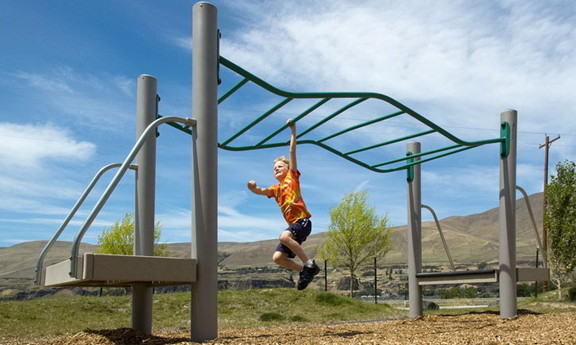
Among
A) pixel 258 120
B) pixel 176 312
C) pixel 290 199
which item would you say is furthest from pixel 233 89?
pixel 176 312

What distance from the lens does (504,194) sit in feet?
31.6

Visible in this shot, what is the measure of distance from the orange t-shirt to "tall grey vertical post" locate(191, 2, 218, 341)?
74cm

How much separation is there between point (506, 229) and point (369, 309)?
682cm

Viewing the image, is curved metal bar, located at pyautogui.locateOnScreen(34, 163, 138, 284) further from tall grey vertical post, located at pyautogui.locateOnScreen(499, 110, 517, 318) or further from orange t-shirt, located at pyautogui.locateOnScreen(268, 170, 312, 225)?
tall grey vertical post, located at pyautogui.locateOnScreen(499, 110, 517, 318)

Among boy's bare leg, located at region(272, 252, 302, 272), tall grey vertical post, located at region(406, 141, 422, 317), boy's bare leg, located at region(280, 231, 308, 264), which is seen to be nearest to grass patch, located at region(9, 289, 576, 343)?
tall grey vertical post, located at region(406, 141, 422, 317)

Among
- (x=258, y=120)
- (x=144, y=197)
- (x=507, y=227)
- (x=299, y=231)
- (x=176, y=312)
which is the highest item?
(x=258, y=120)

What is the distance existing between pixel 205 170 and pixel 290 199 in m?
0.97

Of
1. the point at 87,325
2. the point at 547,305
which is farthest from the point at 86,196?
the point at 547,305

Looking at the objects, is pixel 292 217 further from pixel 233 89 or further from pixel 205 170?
pixel 233 89

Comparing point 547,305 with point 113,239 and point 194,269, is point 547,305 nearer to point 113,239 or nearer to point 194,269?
point 194,269

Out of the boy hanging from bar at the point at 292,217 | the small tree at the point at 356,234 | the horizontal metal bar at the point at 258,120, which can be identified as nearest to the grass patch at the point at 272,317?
the horizontal metal bar at the point at 258,120

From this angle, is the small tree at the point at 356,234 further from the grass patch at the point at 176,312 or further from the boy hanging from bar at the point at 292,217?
the boy hanging from bar at the point at 292,217

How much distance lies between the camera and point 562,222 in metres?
22.3

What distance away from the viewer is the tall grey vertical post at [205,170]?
563 centimetres
